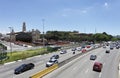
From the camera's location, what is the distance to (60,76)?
111 feet

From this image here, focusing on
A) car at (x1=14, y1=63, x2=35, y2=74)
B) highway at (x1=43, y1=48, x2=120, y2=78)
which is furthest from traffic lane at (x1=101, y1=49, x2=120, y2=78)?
car at (x1=14, y1=63, x2=35, y2=74)

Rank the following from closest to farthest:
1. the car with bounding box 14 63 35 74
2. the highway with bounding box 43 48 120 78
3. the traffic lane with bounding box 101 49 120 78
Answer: the highway with bounding box 43 48 120 78, the traffic lane with bounding box 101 49 120 78, the car with bounding box 14 63 35 74

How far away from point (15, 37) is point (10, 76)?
135797 mm

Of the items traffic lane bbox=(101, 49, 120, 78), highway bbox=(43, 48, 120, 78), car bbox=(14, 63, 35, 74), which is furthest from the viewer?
car bbox=(14, 63, 35, 74)

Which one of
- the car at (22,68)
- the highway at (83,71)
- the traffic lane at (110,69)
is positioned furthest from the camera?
the car at (22,68)

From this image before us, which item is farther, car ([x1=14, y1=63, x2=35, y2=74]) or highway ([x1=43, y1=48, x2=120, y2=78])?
car ([x1=14, y1=63, x2=35, y2=74])

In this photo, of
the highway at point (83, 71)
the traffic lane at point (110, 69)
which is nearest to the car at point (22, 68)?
the highway at point (83, 71)

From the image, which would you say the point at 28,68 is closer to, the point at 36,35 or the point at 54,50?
the point at 54,50

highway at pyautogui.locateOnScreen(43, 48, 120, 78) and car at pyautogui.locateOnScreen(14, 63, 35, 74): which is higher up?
car at pyautogui.locateOnScreen(14, 63, 35, 74)

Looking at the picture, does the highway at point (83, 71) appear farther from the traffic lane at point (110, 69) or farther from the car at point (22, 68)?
the car at point (22, 68)

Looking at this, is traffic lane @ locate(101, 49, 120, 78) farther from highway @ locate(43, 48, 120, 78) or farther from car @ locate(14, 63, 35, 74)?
car @ locate(14, 63, 35, 74)

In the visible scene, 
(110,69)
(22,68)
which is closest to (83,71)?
(110,69)

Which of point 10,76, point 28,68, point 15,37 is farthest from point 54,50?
point 15,37

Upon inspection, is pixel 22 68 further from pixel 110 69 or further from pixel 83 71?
pixel 110 69
